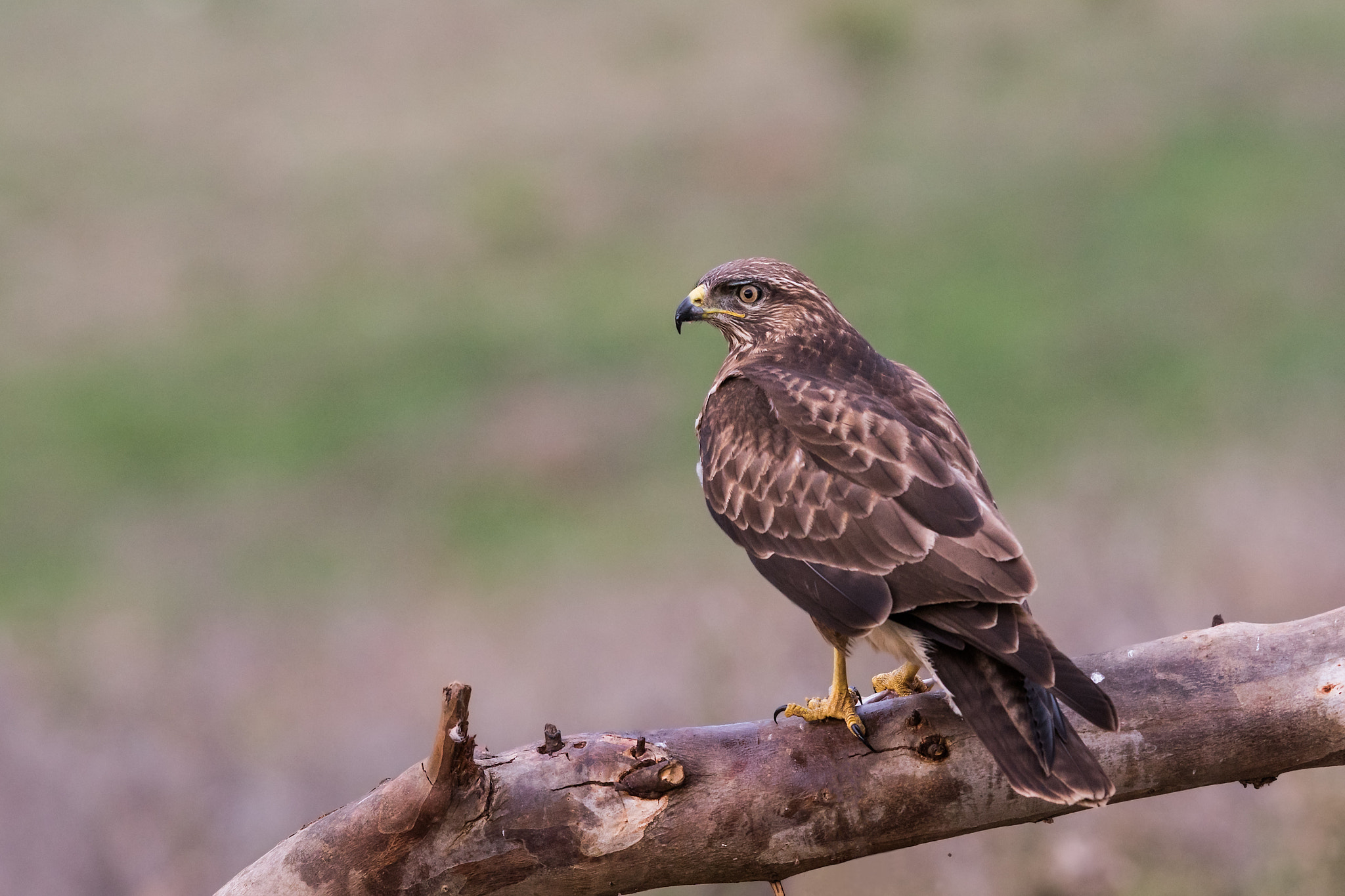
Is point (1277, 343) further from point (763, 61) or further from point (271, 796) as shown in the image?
point (271, 796)

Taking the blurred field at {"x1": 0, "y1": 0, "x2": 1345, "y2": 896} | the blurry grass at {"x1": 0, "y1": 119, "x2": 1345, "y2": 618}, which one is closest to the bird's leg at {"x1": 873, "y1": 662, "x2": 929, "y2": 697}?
the blurred field at {"x1": 0, "y1": 0, "x2": 1345, "y2": 896}

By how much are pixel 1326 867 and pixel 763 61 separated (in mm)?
23145

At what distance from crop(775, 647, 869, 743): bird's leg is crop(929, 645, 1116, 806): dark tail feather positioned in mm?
338

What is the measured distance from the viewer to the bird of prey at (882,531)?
11.6 feet

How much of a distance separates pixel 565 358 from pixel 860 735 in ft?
57.3

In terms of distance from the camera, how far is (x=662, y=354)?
2075cm

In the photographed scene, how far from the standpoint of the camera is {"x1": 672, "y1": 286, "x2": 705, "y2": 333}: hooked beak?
5297 millimetres

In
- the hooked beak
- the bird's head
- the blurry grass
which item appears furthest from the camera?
the blurry grass

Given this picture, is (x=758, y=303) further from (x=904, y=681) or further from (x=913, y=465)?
(x=904, y=681)

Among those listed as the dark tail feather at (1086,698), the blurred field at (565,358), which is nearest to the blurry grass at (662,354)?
the blurred field at (565,358)

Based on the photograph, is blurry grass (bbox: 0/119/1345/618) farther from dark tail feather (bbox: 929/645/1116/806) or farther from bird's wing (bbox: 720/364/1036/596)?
dark tail feather (bbox: 929/645/1116/806)

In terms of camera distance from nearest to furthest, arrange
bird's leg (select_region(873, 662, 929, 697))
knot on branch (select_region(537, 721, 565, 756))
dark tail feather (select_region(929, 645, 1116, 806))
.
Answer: dark tail feather (select_region(929, 645, 1116, 806)) < knot on branch (select_region(537, 721, 565, 756)) < bird's leg (select_region(873, 662, 929, 697))

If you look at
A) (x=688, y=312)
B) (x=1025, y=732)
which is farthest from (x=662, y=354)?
(x=1025, y=732)

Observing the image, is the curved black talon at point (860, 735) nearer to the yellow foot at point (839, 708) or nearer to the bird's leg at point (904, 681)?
the yellow foot at point (839, 708)
